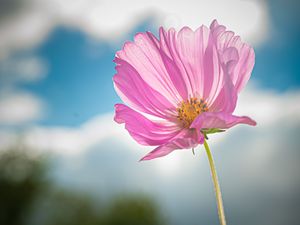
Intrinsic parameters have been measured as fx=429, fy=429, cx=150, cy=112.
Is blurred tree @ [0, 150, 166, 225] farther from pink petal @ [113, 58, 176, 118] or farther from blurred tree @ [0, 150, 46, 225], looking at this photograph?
pink petal @ [113, 58, 176, 118]

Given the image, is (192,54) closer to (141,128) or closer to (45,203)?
(141,128)

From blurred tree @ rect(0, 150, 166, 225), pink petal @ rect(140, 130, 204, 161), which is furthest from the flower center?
blurred tree @ rect(0, 150, 166, 225)

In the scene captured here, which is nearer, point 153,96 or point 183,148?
point 183,148

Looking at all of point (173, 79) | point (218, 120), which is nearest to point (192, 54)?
point (173, 79)

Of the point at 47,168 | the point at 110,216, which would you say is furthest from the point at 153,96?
the point at 47,168

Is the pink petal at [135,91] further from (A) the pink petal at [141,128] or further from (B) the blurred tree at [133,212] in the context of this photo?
(B) the blurred tree at [133,212]

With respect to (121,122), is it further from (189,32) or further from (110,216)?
(110,216)
